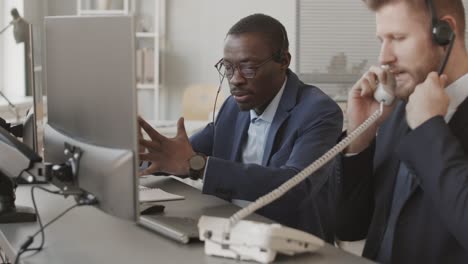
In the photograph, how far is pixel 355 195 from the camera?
5.36 feet

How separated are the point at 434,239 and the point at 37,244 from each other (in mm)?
779

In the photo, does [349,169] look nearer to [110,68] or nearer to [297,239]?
[297,239]

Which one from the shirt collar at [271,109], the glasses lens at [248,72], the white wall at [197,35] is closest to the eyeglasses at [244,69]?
the glasses lens at [248,72]

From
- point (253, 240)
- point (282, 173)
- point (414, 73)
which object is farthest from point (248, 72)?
point (253, 240)

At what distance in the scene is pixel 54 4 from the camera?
19.1ft

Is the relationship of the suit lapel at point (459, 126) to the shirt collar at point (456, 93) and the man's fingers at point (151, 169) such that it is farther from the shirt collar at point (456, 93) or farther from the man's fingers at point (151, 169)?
the man's fingers at point (151, 169)

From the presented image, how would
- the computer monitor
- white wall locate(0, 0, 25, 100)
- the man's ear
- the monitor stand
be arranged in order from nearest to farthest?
1. the computer monitor
2. the monitor stand
3. the man's ear
4. white wall locate(0, 0, 25, 100)

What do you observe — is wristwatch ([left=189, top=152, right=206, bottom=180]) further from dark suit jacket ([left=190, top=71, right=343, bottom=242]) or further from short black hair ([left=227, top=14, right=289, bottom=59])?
short black hair ([left=227, top=14, right=289, bottom=59])

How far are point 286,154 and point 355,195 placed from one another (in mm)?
323

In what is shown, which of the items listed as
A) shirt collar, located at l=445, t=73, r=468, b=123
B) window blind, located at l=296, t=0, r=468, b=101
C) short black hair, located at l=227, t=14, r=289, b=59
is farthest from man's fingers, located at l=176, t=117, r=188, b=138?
window blind, located at l=296, t=0, r=468, b=101

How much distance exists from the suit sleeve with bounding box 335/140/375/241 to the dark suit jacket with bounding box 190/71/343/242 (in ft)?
0.45

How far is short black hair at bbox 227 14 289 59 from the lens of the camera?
6.73ft

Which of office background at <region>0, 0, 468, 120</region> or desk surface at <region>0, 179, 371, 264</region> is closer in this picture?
desk surface at <region>0, 179, 371, 264</region>

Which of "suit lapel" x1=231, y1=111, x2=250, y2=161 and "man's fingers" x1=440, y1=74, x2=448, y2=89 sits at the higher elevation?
"man's fingers" x1=440, y1=74, x2=448, y2=89
